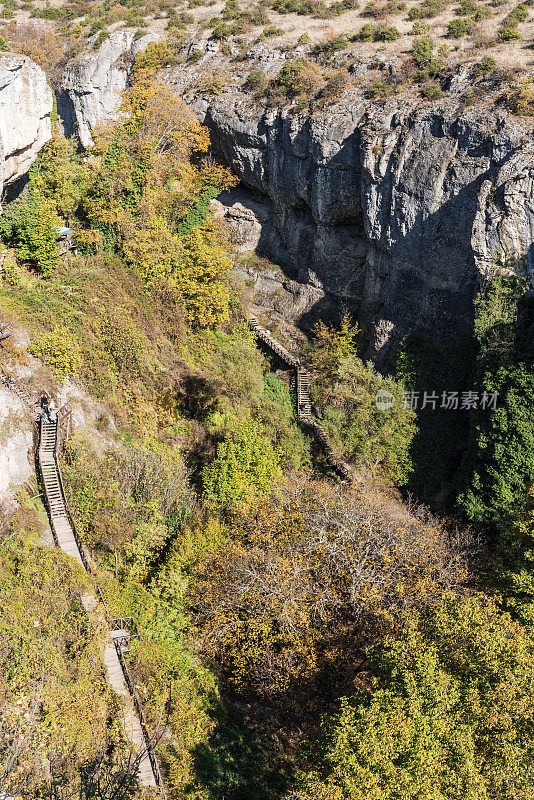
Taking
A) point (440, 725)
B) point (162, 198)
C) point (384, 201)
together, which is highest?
point (162, 198)

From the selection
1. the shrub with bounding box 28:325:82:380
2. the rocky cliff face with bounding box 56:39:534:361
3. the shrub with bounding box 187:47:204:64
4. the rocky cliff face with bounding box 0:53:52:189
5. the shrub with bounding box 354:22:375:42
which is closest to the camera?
the shrub with bounding box 28:325:82:380

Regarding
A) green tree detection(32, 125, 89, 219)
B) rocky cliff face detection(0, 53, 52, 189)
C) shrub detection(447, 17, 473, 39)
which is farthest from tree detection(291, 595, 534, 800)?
shrub detection(447, 17, 473, 39)

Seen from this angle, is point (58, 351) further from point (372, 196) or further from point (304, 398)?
point (372, 196)

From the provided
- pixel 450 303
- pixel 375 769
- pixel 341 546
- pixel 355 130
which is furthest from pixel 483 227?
pixel 375 769

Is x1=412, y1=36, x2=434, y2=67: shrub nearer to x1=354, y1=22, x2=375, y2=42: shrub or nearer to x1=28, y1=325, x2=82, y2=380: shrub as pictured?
x1=354, y1=22, x2=375, y2=42: shrub

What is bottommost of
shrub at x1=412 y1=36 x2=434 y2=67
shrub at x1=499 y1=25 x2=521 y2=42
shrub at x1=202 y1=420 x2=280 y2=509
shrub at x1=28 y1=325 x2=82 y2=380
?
shrub at x1=202 y1=420 x2=280 y2=509

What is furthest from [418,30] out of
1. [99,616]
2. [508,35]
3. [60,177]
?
[99,616]

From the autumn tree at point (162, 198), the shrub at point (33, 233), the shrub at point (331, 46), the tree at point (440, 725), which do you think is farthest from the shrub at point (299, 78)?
the tree at point (440, 725)
